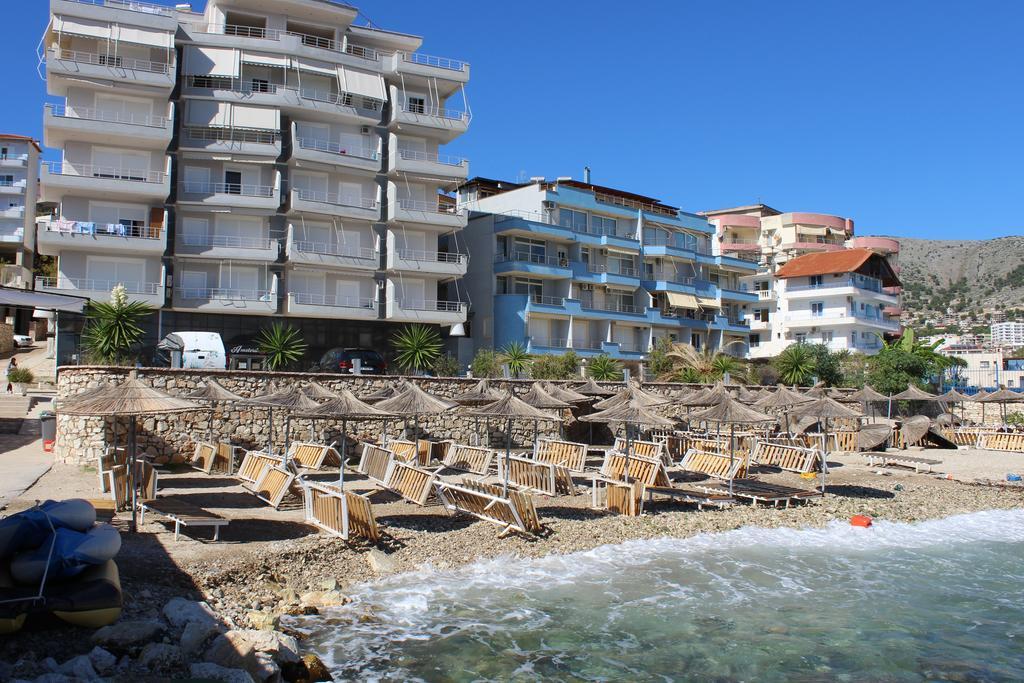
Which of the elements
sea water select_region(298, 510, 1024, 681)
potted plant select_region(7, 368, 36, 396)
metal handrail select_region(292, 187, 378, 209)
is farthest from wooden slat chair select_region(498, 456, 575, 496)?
potted plant select_region(7, 368, 36, 396)

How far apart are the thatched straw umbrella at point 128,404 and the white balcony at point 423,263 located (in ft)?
98.1

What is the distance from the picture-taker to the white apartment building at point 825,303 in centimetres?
6431

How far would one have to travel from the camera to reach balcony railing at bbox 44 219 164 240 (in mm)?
36594

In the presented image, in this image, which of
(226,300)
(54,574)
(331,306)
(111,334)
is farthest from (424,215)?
(54,574)

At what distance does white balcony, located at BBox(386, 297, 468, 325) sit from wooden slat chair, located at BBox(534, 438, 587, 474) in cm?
2130

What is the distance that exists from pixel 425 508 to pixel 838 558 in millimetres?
8349

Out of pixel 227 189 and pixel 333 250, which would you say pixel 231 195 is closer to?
pixel 227 189

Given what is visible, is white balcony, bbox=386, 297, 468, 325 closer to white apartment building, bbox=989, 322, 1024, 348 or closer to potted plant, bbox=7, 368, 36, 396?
potted plant, bbox=7, 368, 36, 396

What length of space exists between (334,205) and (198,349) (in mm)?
13406

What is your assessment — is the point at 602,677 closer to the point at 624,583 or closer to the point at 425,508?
the point at 624,583

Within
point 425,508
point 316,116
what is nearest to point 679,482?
point 425,508

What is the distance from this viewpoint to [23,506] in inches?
545

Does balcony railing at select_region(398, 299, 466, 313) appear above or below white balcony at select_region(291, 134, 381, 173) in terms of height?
below

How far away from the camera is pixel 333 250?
42.1 m
